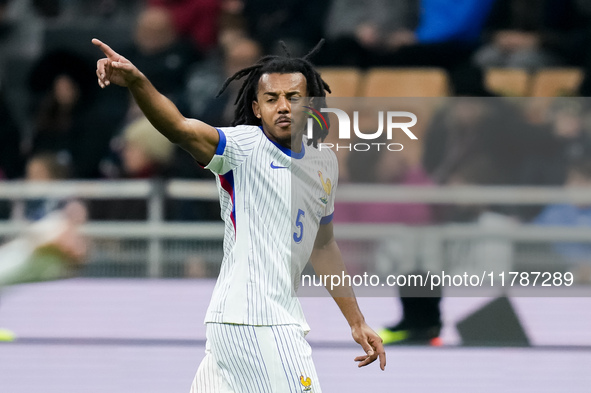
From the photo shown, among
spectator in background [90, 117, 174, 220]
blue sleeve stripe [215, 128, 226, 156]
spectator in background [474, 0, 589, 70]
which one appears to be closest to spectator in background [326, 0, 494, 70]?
spectator in background [474, 0, 589, 70]

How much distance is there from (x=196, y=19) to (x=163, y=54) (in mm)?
470

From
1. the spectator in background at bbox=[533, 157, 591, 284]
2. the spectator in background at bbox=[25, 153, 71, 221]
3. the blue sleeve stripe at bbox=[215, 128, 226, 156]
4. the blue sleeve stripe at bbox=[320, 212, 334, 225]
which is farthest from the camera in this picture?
the spectator in background at bbox=[25, 153, 71, 221]

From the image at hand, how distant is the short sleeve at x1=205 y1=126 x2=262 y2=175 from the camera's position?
2.86 m

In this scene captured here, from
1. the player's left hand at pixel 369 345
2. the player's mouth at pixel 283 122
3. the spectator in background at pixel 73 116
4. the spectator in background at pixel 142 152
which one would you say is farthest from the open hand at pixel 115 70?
the spectator in background at pixel 73 116

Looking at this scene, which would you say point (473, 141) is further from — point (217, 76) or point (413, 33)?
point (217, 76)

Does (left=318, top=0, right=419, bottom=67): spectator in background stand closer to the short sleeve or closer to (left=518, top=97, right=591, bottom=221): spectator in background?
(left=518, top=97, right=591, bottom=221): spectator in background

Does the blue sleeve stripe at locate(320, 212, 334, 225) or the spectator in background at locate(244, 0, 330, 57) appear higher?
the spectator in background at locate(244, 0, 330, 57)

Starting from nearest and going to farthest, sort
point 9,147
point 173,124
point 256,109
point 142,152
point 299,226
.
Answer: point 173,124
point 299,226
point 256,109
point 142,152
point 9,147

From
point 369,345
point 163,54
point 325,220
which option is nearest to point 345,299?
point 369,345

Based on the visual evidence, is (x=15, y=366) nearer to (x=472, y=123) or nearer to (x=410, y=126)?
(x=410, y=126)

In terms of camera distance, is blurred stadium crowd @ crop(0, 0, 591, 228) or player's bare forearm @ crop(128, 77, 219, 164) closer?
player's bare forearm @ crop(128, 77, 219, 164)

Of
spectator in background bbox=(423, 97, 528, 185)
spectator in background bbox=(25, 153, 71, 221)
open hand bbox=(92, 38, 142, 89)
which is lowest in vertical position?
spectator in background bbox=(25, 153, 71, 221)

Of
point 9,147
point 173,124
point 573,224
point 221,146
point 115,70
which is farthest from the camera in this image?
point 9,147

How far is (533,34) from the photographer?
7.59 meters
